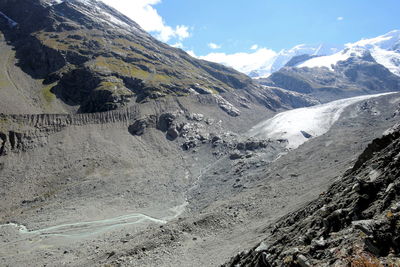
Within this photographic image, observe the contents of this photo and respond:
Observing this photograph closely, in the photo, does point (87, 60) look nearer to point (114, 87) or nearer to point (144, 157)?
point (114, 87)

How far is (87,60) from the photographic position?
140m

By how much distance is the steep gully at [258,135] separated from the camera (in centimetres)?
5144

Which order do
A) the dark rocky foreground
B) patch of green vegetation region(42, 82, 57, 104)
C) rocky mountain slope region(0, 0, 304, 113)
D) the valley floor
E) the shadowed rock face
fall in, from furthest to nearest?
the shadowed rock face
rocky mountain slope region(0, 0, 304, 113)
patch of green vegetation region(42, 82, 57, 104)
the valley floor
the dark rocky foreground

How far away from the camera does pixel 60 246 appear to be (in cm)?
4544

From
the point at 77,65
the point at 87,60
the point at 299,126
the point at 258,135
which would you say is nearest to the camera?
the point at 258,135

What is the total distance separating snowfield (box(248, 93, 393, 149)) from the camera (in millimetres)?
103338

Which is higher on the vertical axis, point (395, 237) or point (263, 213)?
point (395, 237)

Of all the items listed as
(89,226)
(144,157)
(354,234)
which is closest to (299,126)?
(144,157)

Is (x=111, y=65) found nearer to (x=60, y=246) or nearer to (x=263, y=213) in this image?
(x=60, y=246)

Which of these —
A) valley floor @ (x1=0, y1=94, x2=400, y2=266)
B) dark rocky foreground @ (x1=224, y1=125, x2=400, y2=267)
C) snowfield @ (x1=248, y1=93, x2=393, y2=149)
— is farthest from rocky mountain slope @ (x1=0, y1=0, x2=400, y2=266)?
snowfield @ (x1=248, y1=93, x2=393, y2=149)

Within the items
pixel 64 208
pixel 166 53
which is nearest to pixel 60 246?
pixel 64 208

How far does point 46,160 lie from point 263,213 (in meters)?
61.2

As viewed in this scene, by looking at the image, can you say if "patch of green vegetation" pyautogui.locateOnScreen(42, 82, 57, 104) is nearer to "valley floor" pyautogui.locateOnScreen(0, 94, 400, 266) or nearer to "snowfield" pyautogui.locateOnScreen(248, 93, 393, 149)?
"valley floor" pyautogui.locateOnScreen(0, 94, 400, 266)

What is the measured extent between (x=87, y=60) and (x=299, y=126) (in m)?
94.9
